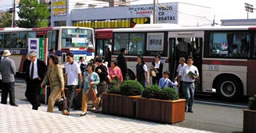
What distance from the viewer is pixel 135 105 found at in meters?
10.2

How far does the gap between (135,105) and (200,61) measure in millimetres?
6480

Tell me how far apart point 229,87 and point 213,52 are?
1.63 meters

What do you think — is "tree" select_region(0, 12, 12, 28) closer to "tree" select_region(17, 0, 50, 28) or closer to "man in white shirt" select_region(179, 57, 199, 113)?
"tree" select_region(17, 0, 50, 28)

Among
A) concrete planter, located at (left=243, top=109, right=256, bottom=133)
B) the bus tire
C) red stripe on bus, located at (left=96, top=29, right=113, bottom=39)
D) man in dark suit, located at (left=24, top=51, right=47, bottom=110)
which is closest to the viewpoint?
concrete planter, located at (left=243, top=109, right=256, bottom=133)

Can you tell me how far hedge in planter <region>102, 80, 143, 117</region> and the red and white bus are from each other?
5.75 meters

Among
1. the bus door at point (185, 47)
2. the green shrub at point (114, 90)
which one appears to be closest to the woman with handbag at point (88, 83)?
the green shrub at point (114, 90)

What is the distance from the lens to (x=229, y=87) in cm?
1505

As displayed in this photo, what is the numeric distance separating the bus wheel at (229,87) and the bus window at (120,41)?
5.53 metres

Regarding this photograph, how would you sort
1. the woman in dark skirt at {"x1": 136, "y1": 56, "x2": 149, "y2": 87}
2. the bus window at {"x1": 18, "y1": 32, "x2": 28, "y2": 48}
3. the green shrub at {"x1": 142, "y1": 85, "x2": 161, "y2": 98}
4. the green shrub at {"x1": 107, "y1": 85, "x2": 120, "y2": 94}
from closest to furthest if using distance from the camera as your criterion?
the green shrub at {"x1": 142, "y1": 85, "x2": 161, "y2": 98} → the green shrub at {"x1": 107, "y1": 85, "x2": 120, "y2": 94} → the woman in dark skirt at {"x1": 136, "y1": 56, "x2": 149, "y2": 87} → the bus window at {"x1": 18, "y1": 32, "x2": 28, "y2": 48}

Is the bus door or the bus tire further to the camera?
the bus door

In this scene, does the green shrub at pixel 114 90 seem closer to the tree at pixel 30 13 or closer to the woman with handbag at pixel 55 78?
the woman with handbag at pixel 55 78

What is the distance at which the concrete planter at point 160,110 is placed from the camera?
30.8 feet

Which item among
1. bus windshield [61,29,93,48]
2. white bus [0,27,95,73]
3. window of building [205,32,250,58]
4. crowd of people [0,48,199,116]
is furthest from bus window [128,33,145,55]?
crowd of people [0,48,199,116]

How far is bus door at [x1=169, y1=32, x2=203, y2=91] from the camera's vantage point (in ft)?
52.2
